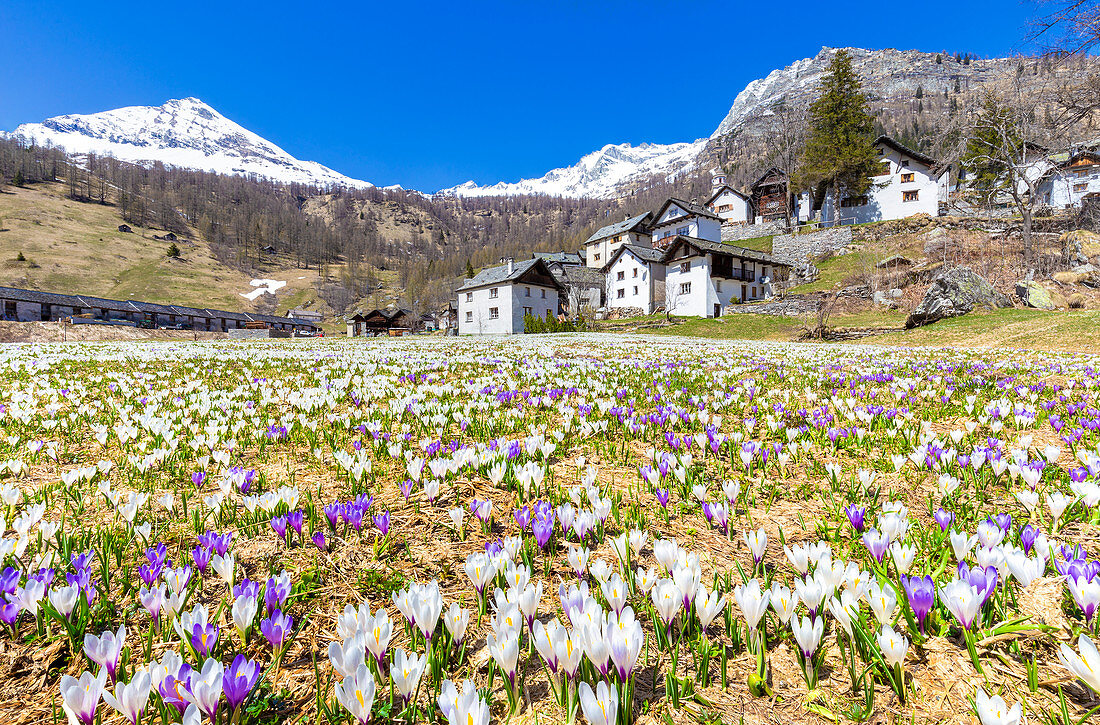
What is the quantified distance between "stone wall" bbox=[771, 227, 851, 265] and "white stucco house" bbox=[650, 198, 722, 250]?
338 inches

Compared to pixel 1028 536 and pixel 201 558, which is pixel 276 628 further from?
pixel 1028 536

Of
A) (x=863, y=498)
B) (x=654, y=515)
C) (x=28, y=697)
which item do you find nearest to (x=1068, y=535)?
(x=863, y=498)

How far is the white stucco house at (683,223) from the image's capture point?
61156mm

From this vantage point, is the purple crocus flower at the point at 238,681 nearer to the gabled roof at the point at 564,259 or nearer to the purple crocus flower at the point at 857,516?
the purple crocus flower at the point at 857,516

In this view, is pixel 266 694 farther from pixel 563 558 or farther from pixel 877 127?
pixel 877 127

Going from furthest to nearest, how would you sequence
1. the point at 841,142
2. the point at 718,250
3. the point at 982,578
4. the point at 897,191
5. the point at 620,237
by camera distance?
the point at 620,237 < the point at 897,191 < the point at 841,142 < the point at 718,250 < the point at 982,578

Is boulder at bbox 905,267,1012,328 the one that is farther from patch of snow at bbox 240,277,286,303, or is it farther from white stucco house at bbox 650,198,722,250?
patch of snow at bbox 240,277,286,303

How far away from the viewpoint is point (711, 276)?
46.2m

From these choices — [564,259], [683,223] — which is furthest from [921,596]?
[564,259]

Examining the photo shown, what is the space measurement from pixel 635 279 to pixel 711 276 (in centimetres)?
1167

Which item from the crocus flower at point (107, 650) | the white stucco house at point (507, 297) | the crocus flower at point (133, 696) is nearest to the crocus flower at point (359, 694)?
the crocus flower at point (133, 696)

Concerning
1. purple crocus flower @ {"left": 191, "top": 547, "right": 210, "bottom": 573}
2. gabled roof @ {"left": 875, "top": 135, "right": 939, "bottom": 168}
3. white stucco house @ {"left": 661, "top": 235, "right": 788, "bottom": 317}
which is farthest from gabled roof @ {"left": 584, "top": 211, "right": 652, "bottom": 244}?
purple crocus flower @ {"left": 191, "top": 547, "right": 210, "bottom": 573}

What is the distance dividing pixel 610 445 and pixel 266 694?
9.75 ft

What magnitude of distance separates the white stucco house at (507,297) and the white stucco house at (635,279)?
7.62 meters
